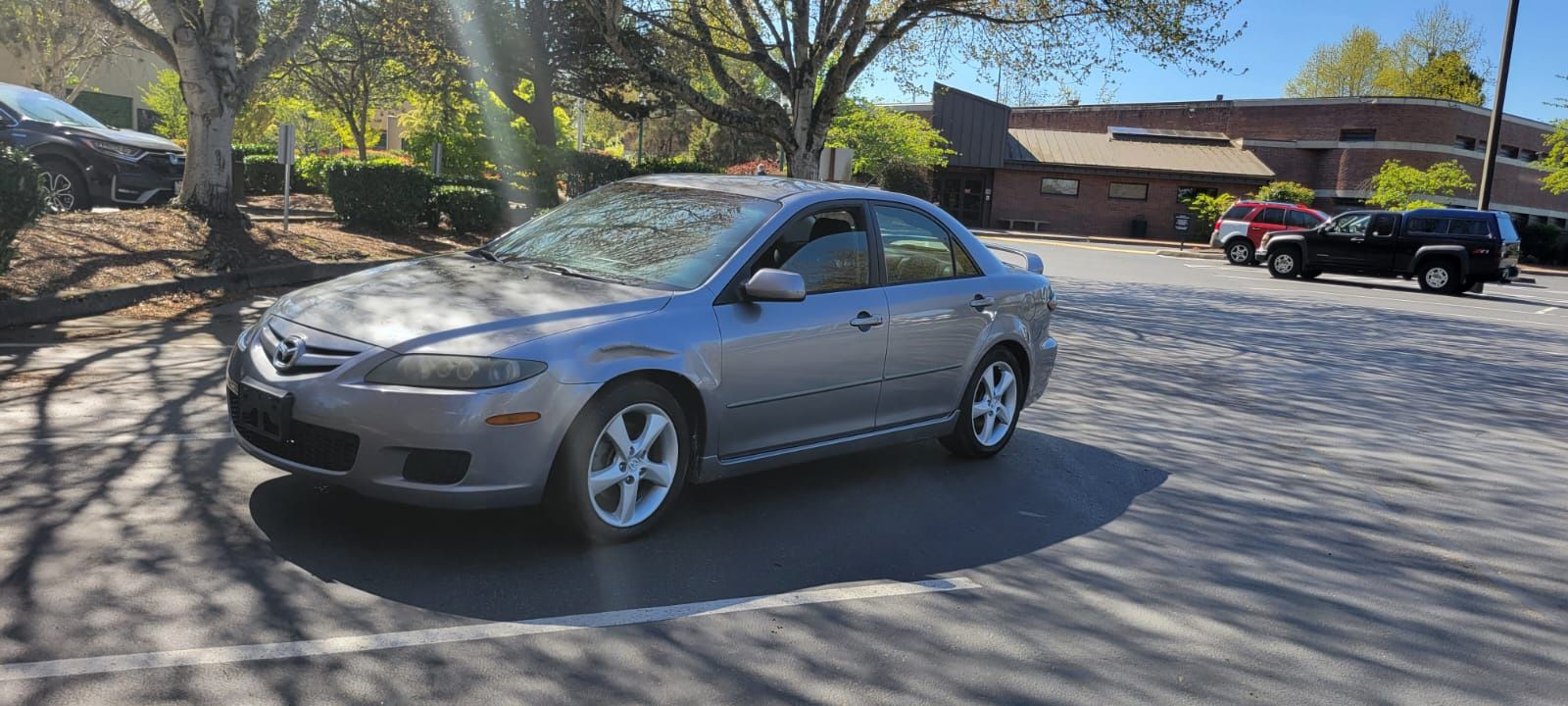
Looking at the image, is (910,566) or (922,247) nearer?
(910,566)

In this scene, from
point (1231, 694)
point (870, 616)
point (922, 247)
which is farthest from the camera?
point (922, 247)

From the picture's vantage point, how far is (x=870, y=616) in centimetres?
418

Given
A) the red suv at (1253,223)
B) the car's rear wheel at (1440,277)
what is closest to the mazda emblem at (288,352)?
the car's rear wheel at (1440,277)

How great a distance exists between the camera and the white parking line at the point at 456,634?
10.8 ft

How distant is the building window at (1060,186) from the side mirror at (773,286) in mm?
46185

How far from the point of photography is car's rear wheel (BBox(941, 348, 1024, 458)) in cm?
640

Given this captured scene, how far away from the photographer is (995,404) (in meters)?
6.61

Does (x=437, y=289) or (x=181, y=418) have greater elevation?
(x=437, y=289)

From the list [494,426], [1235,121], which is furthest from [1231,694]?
[1235,121]

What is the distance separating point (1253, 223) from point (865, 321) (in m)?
30.0

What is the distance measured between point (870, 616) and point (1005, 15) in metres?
16.9

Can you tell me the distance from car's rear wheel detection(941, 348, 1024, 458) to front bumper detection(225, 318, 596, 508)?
2.70 meters

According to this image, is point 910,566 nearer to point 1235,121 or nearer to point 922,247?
point 922,247

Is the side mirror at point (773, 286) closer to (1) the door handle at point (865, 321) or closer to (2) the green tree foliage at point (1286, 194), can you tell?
(1) the door handle at point (865, 321)
